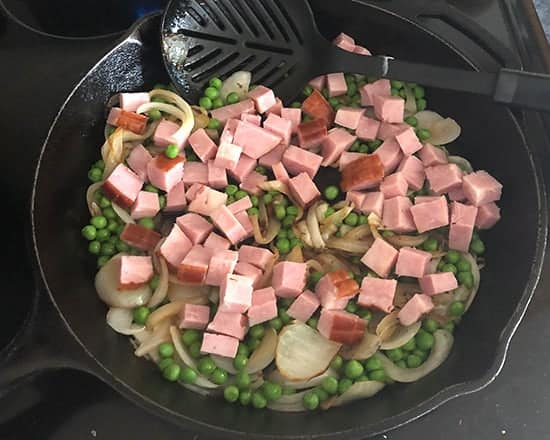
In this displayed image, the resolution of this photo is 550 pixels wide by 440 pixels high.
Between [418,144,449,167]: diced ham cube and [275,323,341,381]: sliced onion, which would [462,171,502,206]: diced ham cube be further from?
[275,323,341,381]: sliced onion

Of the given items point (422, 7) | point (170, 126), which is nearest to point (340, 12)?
point (422, 7)

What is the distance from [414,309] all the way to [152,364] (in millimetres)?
596

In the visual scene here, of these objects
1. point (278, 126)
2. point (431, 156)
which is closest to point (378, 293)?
point (431, 156)

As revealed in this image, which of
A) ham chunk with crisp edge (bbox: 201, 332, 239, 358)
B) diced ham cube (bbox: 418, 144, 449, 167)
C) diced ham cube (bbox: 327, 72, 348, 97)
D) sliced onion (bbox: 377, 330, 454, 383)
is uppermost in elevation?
diced ham cube (bbox: 327, 72, 348, 97)

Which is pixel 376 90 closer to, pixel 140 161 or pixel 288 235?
pixel 288 235

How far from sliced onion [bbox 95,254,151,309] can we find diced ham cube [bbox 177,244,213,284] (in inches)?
4.1

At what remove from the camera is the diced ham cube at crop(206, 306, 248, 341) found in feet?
5.09

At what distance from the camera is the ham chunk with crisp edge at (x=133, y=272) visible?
159cm

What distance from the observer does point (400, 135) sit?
1.77m

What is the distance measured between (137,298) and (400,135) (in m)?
0.75

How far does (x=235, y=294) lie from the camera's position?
1541 mm

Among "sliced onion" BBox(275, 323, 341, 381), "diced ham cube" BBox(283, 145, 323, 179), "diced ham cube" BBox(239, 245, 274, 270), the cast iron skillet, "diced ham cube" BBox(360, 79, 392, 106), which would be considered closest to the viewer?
the cast iron skillet

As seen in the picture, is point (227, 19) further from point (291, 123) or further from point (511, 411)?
point (511, 411)

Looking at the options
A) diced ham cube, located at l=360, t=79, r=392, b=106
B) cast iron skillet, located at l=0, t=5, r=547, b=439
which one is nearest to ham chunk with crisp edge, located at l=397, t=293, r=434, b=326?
cast iron skillet, located at l=0, t=5, r=547, b=439
